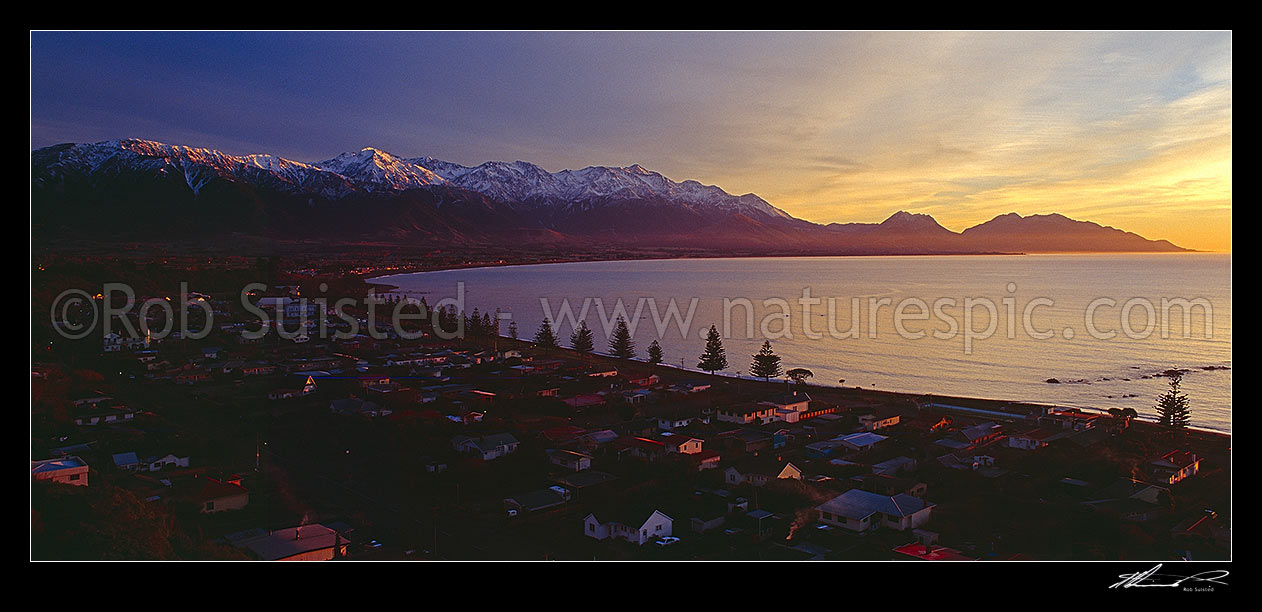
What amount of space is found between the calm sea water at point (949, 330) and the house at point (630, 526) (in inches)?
102

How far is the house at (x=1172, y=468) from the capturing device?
4738mm

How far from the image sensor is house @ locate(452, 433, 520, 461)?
5.20m

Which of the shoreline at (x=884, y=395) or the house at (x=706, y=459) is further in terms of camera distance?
the shoreline at (x=884, y=395)

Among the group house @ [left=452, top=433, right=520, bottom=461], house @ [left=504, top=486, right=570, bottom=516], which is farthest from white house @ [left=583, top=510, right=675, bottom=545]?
house @ [left=452, top=433, right=520, bottom=461]

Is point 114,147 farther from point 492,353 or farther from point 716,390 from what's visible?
point 716,390

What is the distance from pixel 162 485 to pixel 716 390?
18.0 ft

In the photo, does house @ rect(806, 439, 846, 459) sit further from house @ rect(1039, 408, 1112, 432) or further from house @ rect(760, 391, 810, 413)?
house @ rect(1039, 408, 1112, 432)

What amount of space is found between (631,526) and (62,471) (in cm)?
311

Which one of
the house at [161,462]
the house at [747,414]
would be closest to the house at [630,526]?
the house at [747,414]

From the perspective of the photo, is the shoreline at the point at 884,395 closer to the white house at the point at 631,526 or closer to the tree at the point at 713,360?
the tree at the point at 713,360

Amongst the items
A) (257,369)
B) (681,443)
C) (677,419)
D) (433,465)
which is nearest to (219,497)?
(433,465)

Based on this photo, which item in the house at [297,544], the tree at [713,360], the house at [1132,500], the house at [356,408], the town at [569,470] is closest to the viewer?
the house at [297,544]
